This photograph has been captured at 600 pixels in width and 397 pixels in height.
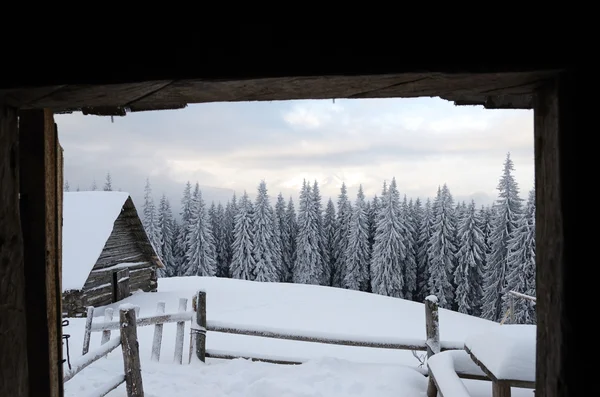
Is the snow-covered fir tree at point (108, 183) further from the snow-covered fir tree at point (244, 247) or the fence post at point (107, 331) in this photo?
the fence post at point (107, 331)

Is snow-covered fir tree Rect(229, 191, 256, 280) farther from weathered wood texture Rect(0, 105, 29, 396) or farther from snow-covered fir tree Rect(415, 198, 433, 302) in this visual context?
weathered wood texture Rect(0, 105, 29, 396)

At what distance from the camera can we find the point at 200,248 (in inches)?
1858

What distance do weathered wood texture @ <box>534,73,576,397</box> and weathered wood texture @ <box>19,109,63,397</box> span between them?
6.05 feet

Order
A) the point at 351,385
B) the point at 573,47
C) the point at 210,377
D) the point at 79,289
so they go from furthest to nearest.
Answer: the point at 79,289, the point at 210,377, the point at 351,385, the point at 573,47

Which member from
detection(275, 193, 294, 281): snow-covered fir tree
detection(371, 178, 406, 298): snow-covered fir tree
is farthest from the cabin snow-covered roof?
detection(275, 193, 294, 281): snow-covered fir tree

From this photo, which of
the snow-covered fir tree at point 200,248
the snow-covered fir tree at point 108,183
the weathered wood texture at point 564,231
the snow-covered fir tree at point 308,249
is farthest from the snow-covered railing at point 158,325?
the snow-covered fir tree at point 108,183

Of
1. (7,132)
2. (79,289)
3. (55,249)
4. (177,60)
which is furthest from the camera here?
(79,289)

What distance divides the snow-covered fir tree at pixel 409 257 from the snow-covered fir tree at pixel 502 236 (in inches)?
347

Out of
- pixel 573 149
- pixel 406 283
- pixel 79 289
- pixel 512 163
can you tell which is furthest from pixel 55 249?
pixel 406 283

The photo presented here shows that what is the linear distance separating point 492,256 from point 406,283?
35.4ft

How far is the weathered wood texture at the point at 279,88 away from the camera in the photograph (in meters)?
1.14

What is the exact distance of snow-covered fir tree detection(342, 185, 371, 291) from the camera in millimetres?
47781

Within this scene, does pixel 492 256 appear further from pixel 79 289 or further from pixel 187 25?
pixel 187 25

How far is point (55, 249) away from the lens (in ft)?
6.04
